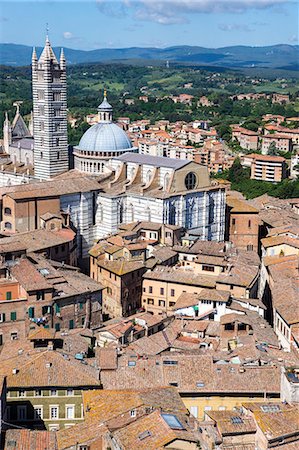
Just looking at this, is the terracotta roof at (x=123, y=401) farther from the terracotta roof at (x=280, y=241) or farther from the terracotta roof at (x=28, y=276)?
the terracotta roof at (x=280, y=241)

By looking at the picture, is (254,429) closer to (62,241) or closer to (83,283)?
(83,283)

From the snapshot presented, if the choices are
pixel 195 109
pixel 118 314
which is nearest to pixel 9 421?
pixel 118 314

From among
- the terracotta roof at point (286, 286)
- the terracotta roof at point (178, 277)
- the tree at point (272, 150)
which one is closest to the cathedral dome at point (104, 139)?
the terracotta roof at point (178, 277)

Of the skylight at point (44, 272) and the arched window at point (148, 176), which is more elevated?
the arched window at point (148, 176)

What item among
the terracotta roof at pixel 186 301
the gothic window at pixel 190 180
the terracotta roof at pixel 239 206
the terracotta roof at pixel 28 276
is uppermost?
the gothic window at pixel 190 180

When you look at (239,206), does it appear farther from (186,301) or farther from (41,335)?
(41,335)

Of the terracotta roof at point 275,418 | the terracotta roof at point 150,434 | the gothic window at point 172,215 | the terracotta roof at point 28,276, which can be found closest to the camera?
the terracotta roof at point 150,434

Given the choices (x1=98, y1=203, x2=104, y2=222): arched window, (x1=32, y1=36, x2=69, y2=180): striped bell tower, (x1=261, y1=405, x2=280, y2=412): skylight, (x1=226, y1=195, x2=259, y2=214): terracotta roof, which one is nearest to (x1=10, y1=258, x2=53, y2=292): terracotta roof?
(x1=261, y1=405, x2=280, y2=412): skylight
